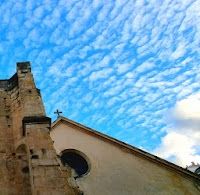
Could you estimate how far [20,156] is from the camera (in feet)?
27.3

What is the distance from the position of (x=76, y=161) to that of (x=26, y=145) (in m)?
5.37

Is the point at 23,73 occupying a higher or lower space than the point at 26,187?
higher

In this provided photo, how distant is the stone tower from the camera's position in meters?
7.13

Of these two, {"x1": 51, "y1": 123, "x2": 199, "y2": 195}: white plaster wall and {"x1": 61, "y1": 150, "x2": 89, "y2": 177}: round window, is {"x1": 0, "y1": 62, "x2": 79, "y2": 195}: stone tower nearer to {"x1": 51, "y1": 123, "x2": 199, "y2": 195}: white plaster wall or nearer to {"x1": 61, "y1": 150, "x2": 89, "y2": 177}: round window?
{"x1": 61, "y1": 150, "x2": 89, "y2": 177}: round window

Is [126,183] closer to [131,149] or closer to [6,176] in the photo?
[131,149]

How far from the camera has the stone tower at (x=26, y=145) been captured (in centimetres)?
713

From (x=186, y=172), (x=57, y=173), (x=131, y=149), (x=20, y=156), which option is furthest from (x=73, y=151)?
(x=57, y=173)

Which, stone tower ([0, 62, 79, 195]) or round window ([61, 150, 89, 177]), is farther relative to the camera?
round window ([61, 150, 89, 177])

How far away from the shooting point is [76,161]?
13359 millimetres

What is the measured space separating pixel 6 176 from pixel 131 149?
6.65 meters

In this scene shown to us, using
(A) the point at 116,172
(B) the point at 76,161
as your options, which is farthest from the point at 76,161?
(A) the point at 116,172

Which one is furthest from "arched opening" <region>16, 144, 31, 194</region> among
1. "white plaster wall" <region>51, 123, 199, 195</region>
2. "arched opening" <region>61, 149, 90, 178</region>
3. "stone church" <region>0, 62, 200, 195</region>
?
"arched opening" <region>61, 149, 90, 178</region>

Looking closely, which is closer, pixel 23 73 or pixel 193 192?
pixel 23 73

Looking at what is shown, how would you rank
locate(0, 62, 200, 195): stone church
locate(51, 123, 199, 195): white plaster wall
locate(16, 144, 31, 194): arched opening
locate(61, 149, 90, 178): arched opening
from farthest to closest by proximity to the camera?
locate(61, 149, 90, 178): arched opening
locate(51, 123, 199, 195): white plaster wall
locate(16, 144, 31, 194): arched opening
locate(0, 62, 200, 195): stone church
